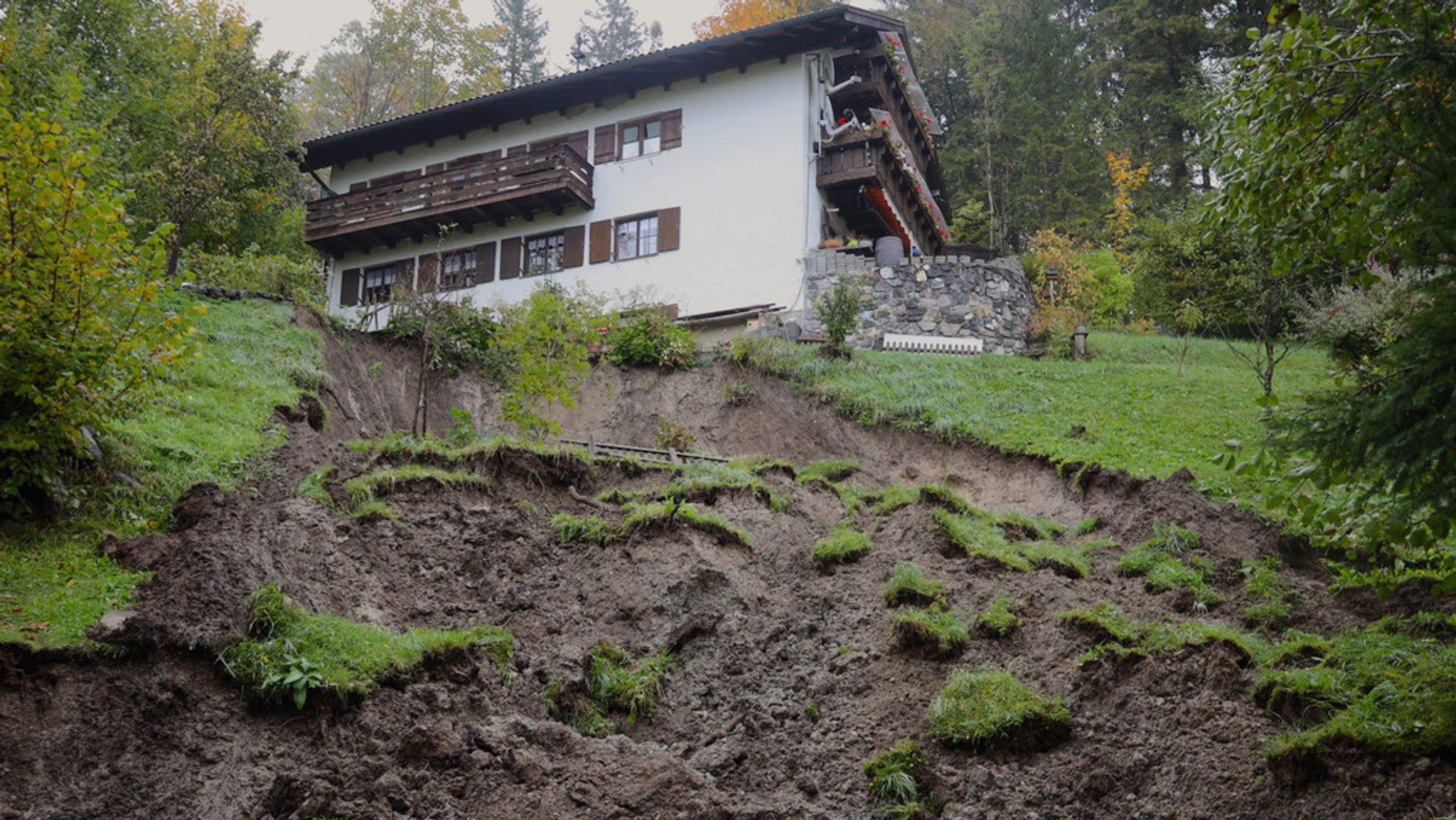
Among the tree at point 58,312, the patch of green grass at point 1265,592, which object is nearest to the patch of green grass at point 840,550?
the patch of green grass at point 1265,592

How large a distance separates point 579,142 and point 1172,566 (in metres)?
21.2

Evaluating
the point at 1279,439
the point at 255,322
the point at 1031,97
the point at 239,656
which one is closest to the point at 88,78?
the point at 255,322

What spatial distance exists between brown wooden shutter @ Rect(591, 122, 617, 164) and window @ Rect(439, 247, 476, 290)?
4.39 metres

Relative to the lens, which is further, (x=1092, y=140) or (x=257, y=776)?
(x=1092, y=140)

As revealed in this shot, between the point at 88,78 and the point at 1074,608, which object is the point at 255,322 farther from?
the point at 1074,608

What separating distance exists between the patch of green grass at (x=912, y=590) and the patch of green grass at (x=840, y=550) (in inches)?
43.1

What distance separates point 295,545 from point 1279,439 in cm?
937

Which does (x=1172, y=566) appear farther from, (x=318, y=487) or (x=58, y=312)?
(x=58, y=312)

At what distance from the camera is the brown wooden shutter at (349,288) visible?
1161 inches

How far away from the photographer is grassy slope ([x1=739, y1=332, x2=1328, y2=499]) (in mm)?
15898

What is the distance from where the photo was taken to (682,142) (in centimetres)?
2644

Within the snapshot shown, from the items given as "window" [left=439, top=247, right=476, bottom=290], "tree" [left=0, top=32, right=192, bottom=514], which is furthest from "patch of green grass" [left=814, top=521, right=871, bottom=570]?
"window" [left=439, top=247, right=476, bottom=290]

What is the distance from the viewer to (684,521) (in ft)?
41.4

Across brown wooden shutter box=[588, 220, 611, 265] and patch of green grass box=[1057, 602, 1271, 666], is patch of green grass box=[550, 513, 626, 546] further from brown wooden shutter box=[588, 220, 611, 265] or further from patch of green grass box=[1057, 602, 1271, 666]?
brown wooden shutter box=[588, 220, 611, 265]
